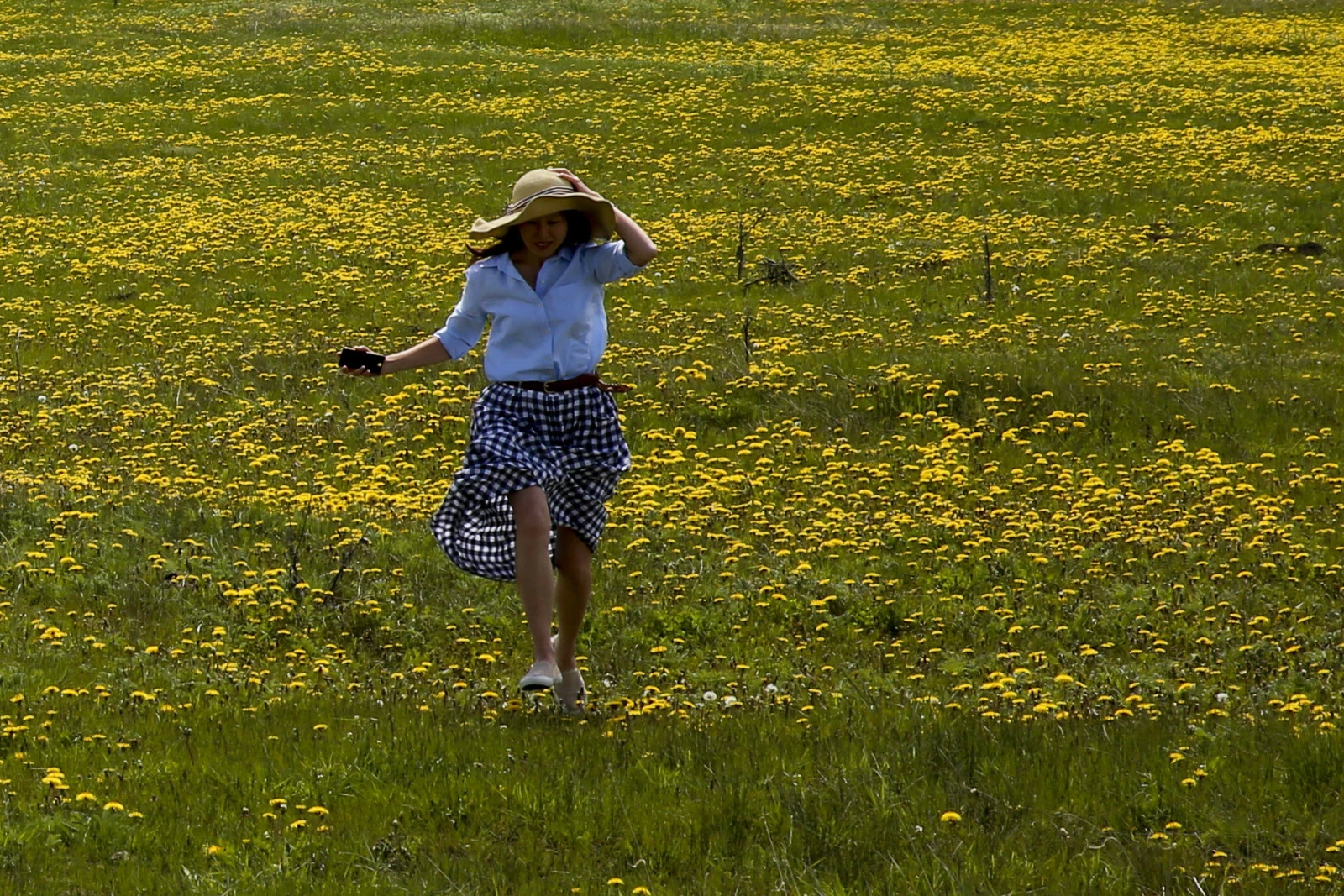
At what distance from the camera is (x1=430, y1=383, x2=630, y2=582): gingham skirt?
641 centimetres

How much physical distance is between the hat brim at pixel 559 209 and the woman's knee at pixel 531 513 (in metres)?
1.02

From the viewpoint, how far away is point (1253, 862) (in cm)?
463

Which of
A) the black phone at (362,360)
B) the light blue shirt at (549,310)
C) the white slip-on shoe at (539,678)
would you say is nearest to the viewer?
the white slip-on shoe at (539,678)

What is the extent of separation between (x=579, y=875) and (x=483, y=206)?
19.9 metres

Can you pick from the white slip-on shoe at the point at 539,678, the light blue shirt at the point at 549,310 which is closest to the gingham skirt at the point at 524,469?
the light blue shirt at the point at 549,310

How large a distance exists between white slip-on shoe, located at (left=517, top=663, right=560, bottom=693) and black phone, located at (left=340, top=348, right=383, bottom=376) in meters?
1.30

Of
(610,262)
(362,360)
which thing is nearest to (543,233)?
(610,262)

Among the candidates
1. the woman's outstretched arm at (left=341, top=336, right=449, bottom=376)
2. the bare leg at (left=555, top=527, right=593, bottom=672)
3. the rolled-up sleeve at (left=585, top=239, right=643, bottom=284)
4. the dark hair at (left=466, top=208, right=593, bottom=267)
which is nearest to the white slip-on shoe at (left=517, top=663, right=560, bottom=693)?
the bare leg at (left=555, top=527, right=593, bottom=672)

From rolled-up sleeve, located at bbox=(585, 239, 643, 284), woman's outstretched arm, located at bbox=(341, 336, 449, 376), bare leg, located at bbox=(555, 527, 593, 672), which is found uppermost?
rolled-up sleeve, located at bbox=(585, 239, 643, 284)

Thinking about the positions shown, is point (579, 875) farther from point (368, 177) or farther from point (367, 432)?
point (368, 177)

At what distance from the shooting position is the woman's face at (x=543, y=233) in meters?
6.53

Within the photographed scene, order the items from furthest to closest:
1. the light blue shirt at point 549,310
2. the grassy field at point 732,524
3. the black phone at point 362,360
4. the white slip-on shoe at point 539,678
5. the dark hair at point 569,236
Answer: the dark hair at point 569,236
the light blue shirt at point 549,310
the black phone at point 362,360
the white slip-on shoe at point 539,678
the grassy field at point 732,524

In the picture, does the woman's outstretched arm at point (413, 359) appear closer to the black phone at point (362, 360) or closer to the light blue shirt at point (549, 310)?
the black phone at point (362, 360)

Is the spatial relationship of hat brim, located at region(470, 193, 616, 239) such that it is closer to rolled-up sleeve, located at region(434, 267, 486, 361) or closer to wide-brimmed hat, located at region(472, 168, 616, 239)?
wide-brimmed hat, located at region(472, 168, 616, 239)
